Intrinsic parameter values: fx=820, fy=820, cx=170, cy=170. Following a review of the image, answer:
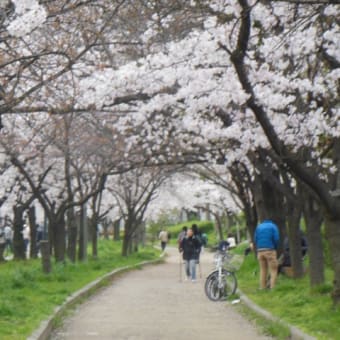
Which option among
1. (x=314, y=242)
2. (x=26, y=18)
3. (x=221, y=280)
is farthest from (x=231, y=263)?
(x=26, y=18)

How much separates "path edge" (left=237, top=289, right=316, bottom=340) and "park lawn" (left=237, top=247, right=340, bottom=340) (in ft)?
0.28

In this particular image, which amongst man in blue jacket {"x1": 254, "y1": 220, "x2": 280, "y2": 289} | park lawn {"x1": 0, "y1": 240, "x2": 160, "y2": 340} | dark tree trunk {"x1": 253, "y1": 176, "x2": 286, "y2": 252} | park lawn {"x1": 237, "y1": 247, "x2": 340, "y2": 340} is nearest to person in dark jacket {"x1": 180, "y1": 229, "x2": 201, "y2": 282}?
park lawn {"x1": 0, "y1": 240, "x2": 160, "y2": 340}

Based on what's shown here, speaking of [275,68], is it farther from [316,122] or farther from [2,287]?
[2,287]

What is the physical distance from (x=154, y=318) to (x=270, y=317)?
90.4 inches

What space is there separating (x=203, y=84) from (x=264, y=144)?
1.79 meters

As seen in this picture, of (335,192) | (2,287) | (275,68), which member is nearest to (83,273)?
(2,287)

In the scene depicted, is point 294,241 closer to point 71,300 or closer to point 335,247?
point 71,300

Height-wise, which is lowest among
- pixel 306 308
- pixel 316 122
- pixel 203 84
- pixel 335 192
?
pixel 306 308

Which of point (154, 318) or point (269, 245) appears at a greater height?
point (269, 245)

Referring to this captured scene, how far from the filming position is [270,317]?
1259 cm

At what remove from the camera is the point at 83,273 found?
23891 mm

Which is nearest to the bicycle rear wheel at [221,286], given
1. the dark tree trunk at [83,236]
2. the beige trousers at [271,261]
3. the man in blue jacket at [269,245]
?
the beige trousers at [271,261]

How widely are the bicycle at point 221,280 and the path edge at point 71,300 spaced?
110 inches

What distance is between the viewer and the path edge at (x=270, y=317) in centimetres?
1023
